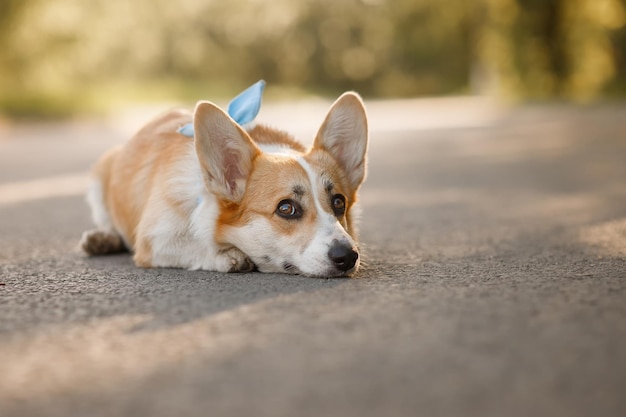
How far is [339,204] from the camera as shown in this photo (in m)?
3.30

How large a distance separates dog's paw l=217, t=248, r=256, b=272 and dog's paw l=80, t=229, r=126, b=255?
3.09 feet

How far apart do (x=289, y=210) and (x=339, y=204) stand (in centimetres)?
28

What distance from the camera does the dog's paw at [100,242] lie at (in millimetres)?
3836

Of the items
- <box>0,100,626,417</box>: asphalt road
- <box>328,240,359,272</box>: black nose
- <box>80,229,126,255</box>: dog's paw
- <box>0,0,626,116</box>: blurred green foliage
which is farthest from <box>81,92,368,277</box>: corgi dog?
<box>0,0,626,116</box>: blurred green foliage

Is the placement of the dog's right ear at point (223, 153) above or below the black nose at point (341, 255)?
above

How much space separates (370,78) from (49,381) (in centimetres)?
4562

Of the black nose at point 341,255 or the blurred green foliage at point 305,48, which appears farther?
the blurred green foliage at point 305,48

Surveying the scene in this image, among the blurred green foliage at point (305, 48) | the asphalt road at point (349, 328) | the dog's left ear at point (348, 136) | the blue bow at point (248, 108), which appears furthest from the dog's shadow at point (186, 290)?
the blurred green foliage at point (305, 48)

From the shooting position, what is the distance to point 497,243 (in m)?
3.95

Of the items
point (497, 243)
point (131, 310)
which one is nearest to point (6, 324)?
point (131, 310)

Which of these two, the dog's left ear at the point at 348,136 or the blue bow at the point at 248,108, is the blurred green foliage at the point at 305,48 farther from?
the dog's left ear at the point at 348,136

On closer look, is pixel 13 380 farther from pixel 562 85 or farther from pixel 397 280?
pixel 562 85

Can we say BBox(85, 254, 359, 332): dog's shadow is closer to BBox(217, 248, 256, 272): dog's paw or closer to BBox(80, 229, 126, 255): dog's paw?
BBox(217, 248, 256, 272): dog's paw

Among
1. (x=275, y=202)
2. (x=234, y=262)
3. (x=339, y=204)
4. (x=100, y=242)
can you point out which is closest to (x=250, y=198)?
(x=275, y=202)
